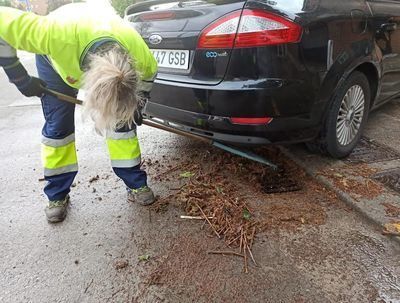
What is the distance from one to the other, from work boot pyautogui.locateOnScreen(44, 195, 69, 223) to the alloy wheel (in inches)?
87.1

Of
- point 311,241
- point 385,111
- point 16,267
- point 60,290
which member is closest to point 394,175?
point 311,241

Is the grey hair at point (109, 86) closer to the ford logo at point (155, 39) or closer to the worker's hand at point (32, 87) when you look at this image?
the worker's hand at point (32, 87)

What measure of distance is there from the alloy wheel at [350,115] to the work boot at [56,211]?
221 centimetres

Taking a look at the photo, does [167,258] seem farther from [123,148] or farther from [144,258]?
[123,148]

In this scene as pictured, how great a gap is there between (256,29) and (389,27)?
5.10ft

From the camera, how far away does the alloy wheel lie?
9.69ft

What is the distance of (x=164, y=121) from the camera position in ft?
9.70

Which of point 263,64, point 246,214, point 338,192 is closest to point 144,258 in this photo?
point 246,214

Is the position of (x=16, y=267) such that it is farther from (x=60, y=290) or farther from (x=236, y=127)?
(x=236, y=127)

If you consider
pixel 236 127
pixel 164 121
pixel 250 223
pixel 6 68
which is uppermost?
pixel 6 68

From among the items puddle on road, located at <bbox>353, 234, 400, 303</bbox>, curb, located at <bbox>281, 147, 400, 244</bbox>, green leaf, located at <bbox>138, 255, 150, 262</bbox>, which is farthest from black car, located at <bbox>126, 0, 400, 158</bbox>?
green leaf, located at <bbox>138, 255, 150, 262</bbox>

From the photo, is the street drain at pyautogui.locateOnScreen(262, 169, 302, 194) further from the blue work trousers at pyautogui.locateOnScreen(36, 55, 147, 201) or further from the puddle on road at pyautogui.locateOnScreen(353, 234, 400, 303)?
the blue work trousers at pyautogui.locateOnScreen(36, 55, 147, 201)

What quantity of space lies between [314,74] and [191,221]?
4.25 ft

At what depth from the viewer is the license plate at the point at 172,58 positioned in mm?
2578
